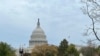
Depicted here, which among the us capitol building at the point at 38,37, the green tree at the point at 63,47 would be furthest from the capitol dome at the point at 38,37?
the green tree at the point at 63,47

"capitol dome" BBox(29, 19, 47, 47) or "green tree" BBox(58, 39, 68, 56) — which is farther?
"capitol dome" BBox(29, 19, 47, 47)

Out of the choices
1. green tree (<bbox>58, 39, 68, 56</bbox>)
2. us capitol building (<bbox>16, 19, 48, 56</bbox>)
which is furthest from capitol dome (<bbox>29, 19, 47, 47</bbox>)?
green tree (<bbox>58, 39, 68, 56</bbox>)

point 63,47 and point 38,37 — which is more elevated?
point 38,37

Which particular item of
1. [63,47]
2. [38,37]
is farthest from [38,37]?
[63,47]

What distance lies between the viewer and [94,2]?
12836 mm

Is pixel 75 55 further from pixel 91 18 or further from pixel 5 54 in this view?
pixel 91 18

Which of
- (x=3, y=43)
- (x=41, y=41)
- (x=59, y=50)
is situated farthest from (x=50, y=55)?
(x=41, y=41)

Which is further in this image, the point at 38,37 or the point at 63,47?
the point at 38,37

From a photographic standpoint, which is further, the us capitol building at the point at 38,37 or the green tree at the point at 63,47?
the us capitol building at the point at 38,37

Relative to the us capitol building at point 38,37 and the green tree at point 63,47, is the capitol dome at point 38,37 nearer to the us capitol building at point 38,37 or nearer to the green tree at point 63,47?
the us capitol building at point 38,37

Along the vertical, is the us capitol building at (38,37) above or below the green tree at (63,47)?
above

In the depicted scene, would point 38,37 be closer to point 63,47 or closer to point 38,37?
point 38,37

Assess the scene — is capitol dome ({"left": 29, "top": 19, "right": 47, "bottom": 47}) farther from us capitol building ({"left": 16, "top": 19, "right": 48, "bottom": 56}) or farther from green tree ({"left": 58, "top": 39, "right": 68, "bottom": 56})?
green tree ({"left": 58, "top": 39, "right": 68, "bottom": 56})

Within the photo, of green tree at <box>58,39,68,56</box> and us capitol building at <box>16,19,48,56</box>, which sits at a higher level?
us capitol building at <box>16,19,48,56</box>
